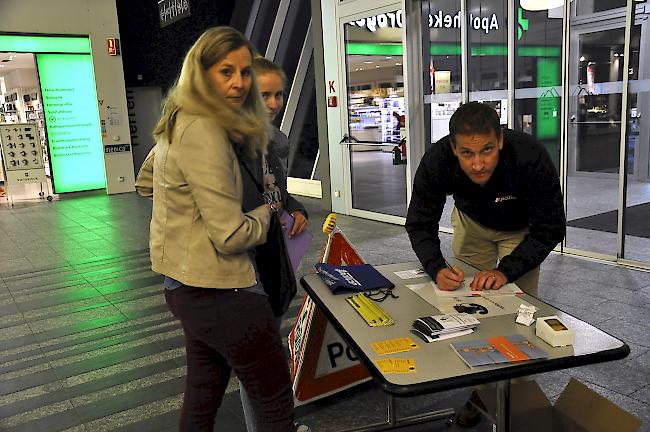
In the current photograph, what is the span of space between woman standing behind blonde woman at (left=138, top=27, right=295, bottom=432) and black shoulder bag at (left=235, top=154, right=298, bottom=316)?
2.5 inches

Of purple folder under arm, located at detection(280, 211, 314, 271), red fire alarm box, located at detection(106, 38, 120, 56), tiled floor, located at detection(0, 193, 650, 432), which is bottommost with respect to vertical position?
tiled floor, located at detection(0, 193, 650, 432)

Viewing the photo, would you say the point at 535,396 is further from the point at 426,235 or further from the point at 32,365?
the point at 32,365

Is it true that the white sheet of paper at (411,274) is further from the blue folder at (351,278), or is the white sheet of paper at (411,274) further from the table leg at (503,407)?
the table leg at (503,407)

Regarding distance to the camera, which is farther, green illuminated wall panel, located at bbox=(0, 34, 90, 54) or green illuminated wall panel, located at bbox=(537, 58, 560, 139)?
green illuminated wall panel, located at bbox=(0, 34, 90, 54)

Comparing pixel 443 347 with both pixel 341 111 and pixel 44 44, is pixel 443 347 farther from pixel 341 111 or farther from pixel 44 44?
pixel 44 44

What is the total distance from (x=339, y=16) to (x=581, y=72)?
2.88 metres

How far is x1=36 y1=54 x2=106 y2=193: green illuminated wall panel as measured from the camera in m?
9.95

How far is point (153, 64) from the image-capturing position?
11234 mm

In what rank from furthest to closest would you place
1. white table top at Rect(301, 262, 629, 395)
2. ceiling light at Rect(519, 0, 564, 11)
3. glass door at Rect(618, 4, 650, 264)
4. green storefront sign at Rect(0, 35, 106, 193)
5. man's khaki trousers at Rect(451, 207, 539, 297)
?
green storefront sign at Rect(0, 35, 106, 193), ceiling light at Rect(519, 0, 564, 11), glass door at Rect(618, 4, 650, 264), man's khaki trousers at Rect(451, 207, 539, 297), white table top at Rect(301, 262, 629, 395)

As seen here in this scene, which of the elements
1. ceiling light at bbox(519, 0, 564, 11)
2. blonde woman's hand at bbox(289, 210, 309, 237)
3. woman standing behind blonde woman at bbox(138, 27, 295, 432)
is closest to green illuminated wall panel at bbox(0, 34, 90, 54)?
ceiling light at bbox(519, 0, 564, 11)

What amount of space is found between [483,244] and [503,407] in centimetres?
85

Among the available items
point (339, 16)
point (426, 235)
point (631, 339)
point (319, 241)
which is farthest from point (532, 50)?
point (426, 235)

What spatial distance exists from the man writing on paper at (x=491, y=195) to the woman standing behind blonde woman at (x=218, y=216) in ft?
2.29

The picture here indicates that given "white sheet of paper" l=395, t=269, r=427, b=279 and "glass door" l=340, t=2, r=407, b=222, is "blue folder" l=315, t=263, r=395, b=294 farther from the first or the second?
"glass door" l=340, t=2, r=407, b=222
